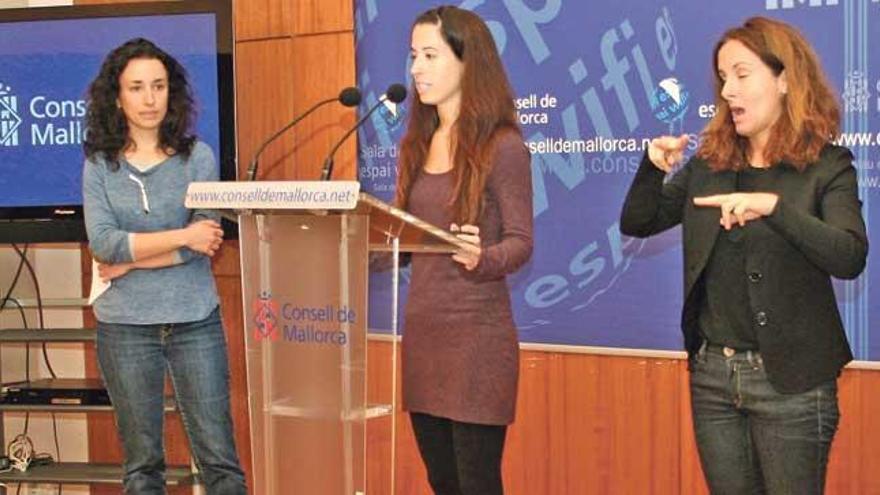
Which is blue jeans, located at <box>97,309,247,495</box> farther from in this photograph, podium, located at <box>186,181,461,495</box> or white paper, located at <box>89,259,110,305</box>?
podium, located at <box>186,181,461,495</box>

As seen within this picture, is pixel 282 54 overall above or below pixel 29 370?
above

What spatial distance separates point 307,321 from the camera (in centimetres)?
234

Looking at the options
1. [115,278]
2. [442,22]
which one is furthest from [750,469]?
[115,278]

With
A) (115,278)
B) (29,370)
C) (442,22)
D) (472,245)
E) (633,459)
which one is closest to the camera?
(472,245)

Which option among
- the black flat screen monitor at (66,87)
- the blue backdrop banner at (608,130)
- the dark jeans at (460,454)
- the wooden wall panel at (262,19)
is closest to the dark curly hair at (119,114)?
the black flat screen monitor at (66,87)

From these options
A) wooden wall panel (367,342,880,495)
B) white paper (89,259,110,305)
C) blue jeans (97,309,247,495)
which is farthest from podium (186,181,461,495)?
wooden wall panel (367,342,880,495)

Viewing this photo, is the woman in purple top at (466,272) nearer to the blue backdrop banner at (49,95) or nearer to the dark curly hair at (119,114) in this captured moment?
the dark curly hair at (119,114)

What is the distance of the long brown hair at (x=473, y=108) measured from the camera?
8.07ft

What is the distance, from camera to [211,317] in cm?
317

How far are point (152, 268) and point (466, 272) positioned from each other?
42.2 inches

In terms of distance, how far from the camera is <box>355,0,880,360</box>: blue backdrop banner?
3.37 meters

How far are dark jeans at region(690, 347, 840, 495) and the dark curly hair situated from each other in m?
1.69

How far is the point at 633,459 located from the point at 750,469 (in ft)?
4.87

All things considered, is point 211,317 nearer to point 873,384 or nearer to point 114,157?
point 114,157
